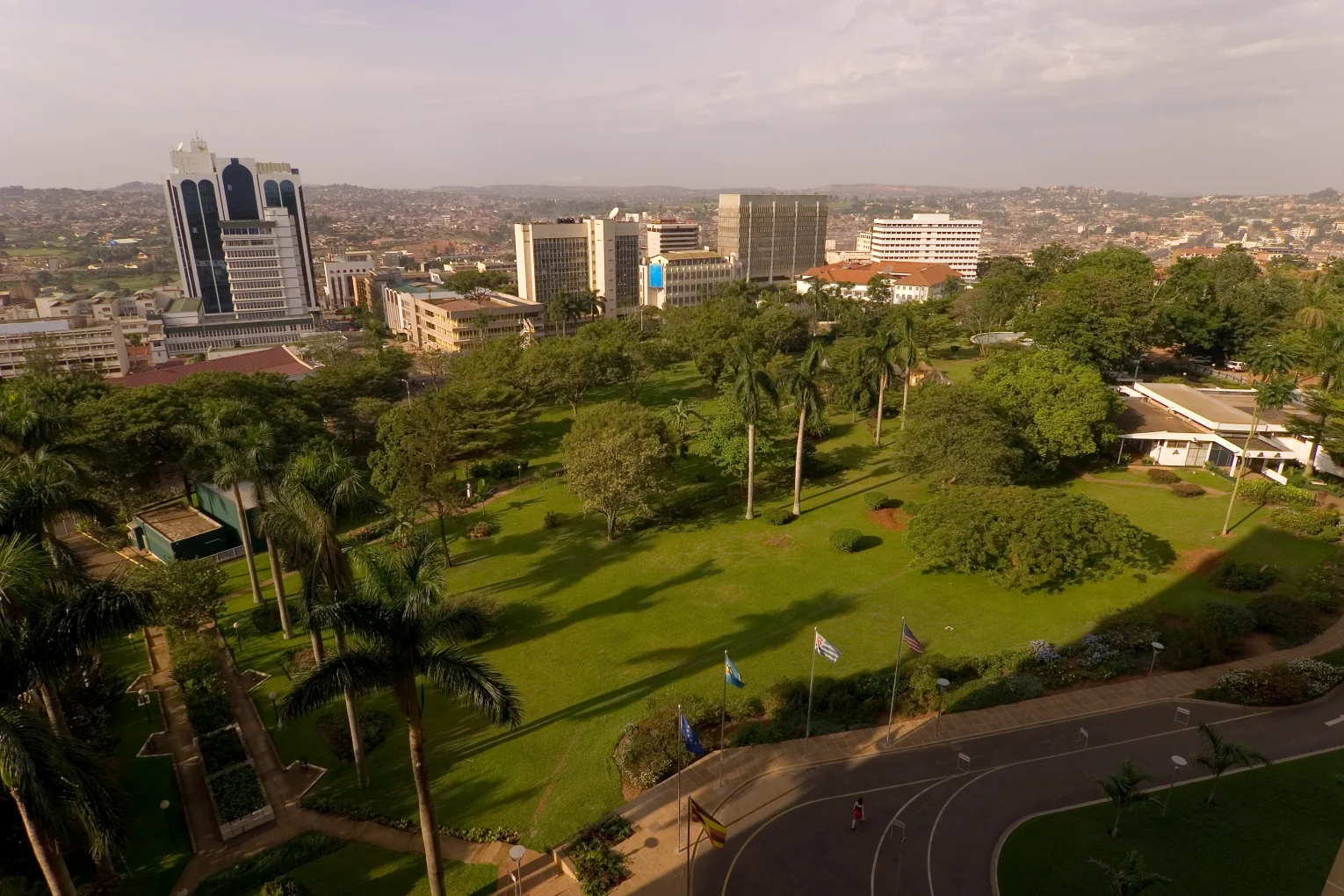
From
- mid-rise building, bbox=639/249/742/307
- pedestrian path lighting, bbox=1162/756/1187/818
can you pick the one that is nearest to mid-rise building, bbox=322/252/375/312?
mid-rise building, bbox=639/249/742/307

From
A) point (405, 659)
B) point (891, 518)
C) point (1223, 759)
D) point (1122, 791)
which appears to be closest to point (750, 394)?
point (891, 518)

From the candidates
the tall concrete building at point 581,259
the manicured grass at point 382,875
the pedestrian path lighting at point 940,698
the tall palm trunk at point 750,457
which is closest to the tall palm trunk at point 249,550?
the manicured grass at point 382,875

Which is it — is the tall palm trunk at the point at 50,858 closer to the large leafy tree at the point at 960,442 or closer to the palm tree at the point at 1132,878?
the palm tree at the point at 1132,878

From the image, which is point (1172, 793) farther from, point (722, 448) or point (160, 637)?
point (160, 637)

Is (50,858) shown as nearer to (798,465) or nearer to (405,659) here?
(405,659)

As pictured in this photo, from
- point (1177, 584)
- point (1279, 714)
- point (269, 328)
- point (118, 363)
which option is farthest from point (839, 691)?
point (269, 328)

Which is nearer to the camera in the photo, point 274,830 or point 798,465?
point 274,830

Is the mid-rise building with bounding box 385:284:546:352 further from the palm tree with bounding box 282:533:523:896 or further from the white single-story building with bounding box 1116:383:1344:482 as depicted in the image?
the palm tree with bounding box 282:533:523:896
